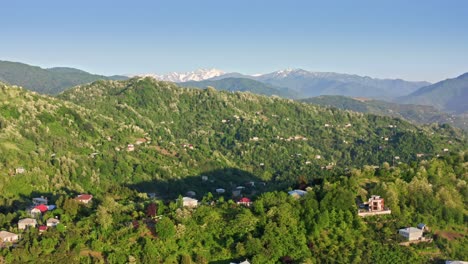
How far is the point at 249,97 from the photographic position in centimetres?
17925

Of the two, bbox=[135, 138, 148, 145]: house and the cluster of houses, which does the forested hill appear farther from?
the cluster of houses

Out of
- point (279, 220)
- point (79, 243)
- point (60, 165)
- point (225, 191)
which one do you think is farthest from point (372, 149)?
point (79, 243)

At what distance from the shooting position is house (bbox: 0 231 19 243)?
46781 mm

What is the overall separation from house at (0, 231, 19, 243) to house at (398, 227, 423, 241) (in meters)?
36.8

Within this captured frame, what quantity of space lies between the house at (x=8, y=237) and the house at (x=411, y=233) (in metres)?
36.8

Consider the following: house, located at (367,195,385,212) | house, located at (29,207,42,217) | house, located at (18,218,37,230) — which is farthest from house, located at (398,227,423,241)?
house, located at (29,207,42,217)

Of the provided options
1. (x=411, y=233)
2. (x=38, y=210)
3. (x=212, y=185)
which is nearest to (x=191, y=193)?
(x=212, y=185)

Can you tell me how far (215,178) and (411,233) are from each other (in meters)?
60.1

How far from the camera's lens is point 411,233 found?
4775cm

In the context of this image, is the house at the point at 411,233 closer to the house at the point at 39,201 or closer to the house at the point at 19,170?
the house at the point at 39,201

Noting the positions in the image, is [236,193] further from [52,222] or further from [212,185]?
[52,222]

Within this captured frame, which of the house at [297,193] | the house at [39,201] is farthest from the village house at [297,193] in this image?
the house at [39,201]

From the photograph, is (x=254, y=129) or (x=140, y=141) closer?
(x=140, y=141)

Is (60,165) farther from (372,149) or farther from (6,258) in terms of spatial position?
(372,149)
